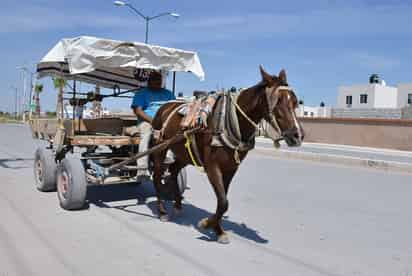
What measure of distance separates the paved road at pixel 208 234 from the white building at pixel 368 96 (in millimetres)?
57454

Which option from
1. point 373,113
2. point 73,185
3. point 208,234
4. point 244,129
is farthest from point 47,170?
point 373,113

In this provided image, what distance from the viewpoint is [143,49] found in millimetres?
6797

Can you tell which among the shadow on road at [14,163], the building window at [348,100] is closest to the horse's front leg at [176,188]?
the shadow on road at [14,163]

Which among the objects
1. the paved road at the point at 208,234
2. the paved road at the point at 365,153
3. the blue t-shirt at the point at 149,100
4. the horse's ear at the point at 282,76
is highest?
the horse's ear at the point at 282,76

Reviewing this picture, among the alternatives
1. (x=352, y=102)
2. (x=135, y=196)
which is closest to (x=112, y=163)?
(x=135, y=196)

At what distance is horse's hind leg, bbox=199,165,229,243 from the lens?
5004 millimetres

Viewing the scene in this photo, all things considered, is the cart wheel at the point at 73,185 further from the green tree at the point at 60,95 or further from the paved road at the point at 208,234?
the green tree at the point at 60,95

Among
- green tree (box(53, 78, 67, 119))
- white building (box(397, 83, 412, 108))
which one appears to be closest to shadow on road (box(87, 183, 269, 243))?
green tree (box(53, 78, 67, 119))

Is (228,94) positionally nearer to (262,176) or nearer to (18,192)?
(18,192)

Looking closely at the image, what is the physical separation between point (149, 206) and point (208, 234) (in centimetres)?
188

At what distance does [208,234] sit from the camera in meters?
5.53

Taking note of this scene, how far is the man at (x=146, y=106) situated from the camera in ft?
22.2

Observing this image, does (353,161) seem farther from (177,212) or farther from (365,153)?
(177,212)

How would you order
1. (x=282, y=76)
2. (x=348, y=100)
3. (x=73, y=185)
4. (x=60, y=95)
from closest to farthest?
(x=282, y=76) → (x=73, y=185) → (x=60, y=95) → (x=348, y=100)
